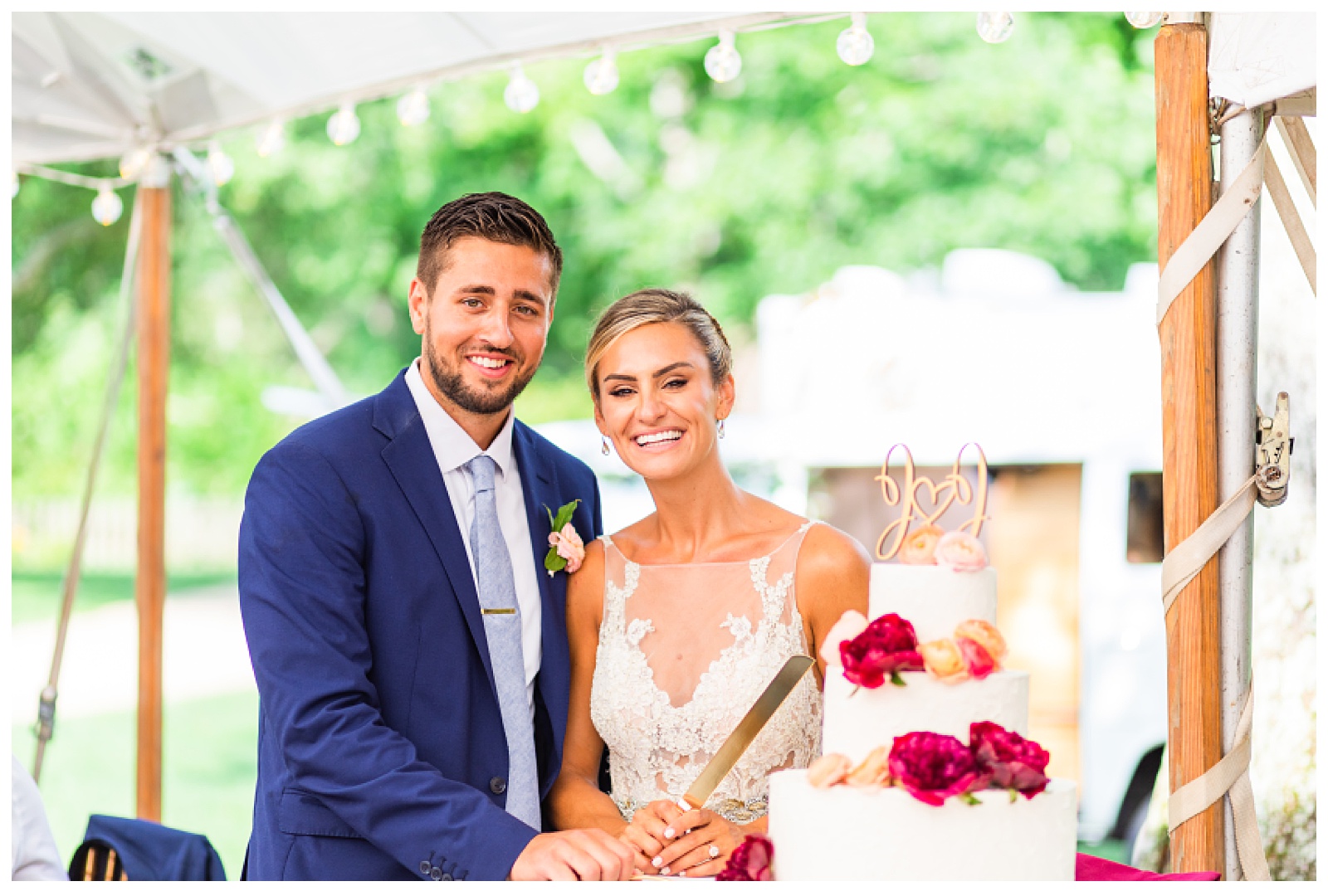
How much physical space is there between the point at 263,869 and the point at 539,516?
3.64 feet

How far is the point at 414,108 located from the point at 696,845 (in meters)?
2.69

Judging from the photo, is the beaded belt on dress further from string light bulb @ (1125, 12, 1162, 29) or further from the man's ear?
string light bulb @ (1125, 12, 1162, 29)

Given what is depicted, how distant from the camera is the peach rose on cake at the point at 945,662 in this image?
2.12 metres

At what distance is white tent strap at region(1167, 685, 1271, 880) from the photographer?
269 centimetres

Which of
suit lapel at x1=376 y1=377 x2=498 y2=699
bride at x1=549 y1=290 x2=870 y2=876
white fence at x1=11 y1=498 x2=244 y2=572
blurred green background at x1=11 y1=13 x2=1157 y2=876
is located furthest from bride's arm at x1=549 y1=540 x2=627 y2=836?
white fence at x1=11 y1=498 x2=244 y2=572

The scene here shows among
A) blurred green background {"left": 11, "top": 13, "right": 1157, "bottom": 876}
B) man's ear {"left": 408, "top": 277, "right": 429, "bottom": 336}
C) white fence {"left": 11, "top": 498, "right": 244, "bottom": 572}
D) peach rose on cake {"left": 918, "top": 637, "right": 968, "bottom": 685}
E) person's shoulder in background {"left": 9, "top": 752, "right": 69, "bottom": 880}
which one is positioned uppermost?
blurred green background {"left": 11, "top": 13, "right": 1157, "bottom": 876}

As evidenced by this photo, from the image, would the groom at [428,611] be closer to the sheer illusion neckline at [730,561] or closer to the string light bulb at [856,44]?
the sheer illusion neckline at [730,561]

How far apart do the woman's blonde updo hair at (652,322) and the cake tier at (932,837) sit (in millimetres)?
1449

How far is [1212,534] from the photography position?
2734 millimetres

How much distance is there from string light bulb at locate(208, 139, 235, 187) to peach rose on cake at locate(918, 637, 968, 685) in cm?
379

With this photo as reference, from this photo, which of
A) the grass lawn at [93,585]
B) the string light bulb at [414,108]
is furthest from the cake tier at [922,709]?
the grass lawn at [93,585]

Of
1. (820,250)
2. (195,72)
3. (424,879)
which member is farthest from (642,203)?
(424,879)

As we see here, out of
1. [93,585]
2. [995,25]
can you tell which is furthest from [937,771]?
[93,585]

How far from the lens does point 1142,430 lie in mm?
7711
